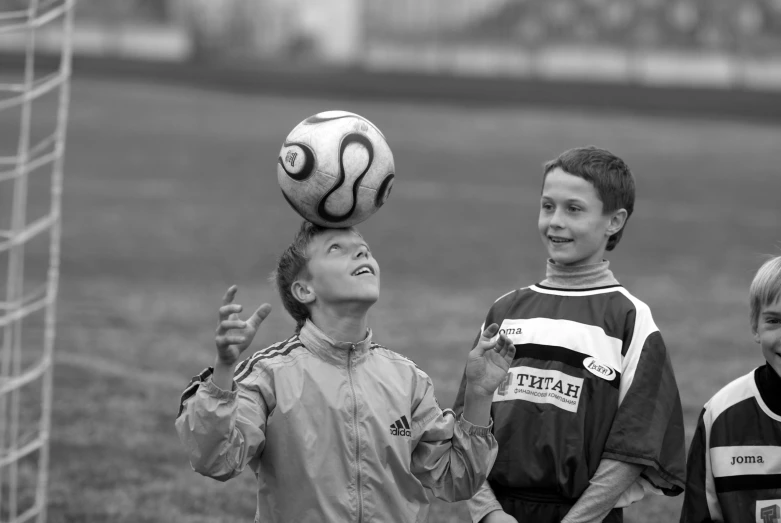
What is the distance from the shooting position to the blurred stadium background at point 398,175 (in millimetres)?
7723

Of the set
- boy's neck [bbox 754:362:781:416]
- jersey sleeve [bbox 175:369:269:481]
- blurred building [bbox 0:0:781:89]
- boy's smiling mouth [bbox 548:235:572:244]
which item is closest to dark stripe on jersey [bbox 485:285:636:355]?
boy's smiling mouth [bbox 548:235:572:244]

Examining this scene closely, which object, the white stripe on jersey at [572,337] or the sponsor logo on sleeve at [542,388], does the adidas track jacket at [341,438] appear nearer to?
the sponsor logo on sleeve at [542,388]

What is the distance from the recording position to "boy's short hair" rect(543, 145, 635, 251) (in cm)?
325

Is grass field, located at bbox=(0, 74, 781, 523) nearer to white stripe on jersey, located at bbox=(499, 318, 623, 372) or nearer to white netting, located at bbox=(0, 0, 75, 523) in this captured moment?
white netting, located at bbox=(0, 0, 75, 523)

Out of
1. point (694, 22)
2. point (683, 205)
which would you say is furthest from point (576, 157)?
point (694, 22)

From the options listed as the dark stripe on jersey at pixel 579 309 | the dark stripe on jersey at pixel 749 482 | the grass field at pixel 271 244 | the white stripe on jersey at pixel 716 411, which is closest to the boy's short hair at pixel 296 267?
the dark stripe on jersey at pixel 579 309

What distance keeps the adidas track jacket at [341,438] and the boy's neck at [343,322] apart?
31mm

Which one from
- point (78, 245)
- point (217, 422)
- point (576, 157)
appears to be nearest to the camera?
point (217, 422)

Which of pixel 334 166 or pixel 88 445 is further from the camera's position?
pixel 88 445

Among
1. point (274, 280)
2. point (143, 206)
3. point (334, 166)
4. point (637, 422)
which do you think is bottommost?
point (143, 206)

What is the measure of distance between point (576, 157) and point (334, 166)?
2.64ft

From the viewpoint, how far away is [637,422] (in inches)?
119

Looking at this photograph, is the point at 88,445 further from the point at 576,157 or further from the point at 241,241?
the point at 241,241

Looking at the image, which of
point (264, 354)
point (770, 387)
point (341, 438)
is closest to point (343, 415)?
point (341, 438)
